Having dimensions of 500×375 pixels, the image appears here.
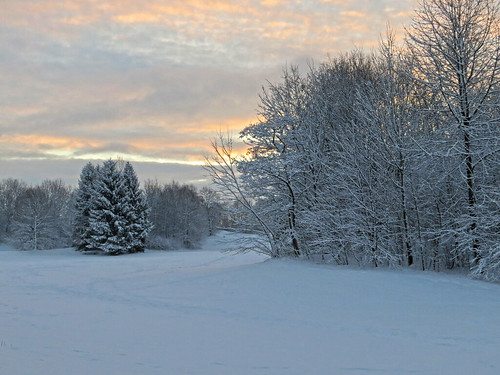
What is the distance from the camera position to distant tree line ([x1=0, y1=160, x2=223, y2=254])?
1598 inches

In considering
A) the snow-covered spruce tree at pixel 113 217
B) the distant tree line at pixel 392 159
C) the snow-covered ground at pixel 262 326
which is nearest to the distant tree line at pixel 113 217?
the snow-covered spruce tree at pixel 113 217

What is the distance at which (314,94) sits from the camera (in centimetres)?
1848

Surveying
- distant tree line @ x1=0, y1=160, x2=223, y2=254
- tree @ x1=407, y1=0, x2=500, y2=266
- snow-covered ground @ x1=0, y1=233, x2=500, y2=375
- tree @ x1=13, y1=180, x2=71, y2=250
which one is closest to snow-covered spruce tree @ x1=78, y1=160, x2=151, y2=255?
distant tree line @ x1=0, y1=160, x2=223, y2=254

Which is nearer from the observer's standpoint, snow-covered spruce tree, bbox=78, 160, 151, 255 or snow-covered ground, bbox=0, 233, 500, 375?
snow-covered ground, bbox=0, 233, 500, 375

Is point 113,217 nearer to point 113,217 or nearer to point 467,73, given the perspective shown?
point 113,217

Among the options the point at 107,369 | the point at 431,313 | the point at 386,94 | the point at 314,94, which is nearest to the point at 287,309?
the point at 431,313

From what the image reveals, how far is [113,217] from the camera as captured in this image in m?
40.3

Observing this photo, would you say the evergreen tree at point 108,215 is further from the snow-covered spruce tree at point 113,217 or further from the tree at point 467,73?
the tree at point 467,73

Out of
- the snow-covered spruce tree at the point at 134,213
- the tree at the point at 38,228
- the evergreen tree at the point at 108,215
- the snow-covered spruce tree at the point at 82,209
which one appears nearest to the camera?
the evergreen tree at the point at 108,215

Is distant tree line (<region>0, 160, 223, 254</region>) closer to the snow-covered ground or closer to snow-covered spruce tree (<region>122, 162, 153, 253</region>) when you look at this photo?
snow-covered spruce tree (<region>122, 162, 153, 253</region>)

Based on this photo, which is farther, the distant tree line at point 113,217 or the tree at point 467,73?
the distant tree line at point 113,217

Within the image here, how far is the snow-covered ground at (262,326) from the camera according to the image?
5539 mm

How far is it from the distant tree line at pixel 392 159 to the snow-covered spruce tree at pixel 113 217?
86.3 feet

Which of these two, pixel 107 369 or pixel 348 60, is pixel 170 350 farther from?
pixel 348 60
